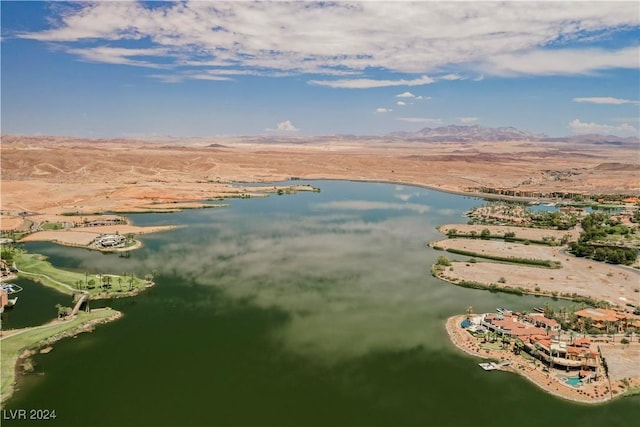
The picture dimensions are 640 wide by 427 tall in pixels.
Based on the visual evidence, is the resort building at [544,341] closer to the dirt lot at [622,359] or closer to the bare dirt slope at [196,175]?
the dirt lot at [622,359]

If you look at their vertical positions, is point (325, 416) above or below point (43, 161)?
below

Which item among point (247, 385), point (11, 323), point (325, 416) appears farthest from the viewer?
point (11, 323)

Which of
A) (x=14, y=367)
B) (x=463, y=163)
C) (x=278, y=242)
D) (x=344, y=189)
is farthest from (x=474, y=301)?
(x=463, y=163)

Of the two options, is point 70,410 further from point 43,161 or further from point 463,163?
point 463,163

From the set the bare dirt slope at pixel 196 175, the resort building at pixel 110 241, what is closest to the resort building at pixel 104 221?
the bare dirt slope at pixel 196 175

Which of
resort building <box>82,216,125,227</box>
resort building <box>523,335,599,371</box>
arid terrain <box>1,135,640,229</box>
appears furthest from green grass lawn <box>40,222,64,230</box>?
resort building <box>523,335,599,371</box>

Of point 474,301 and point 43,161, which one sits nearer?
point 474,301
